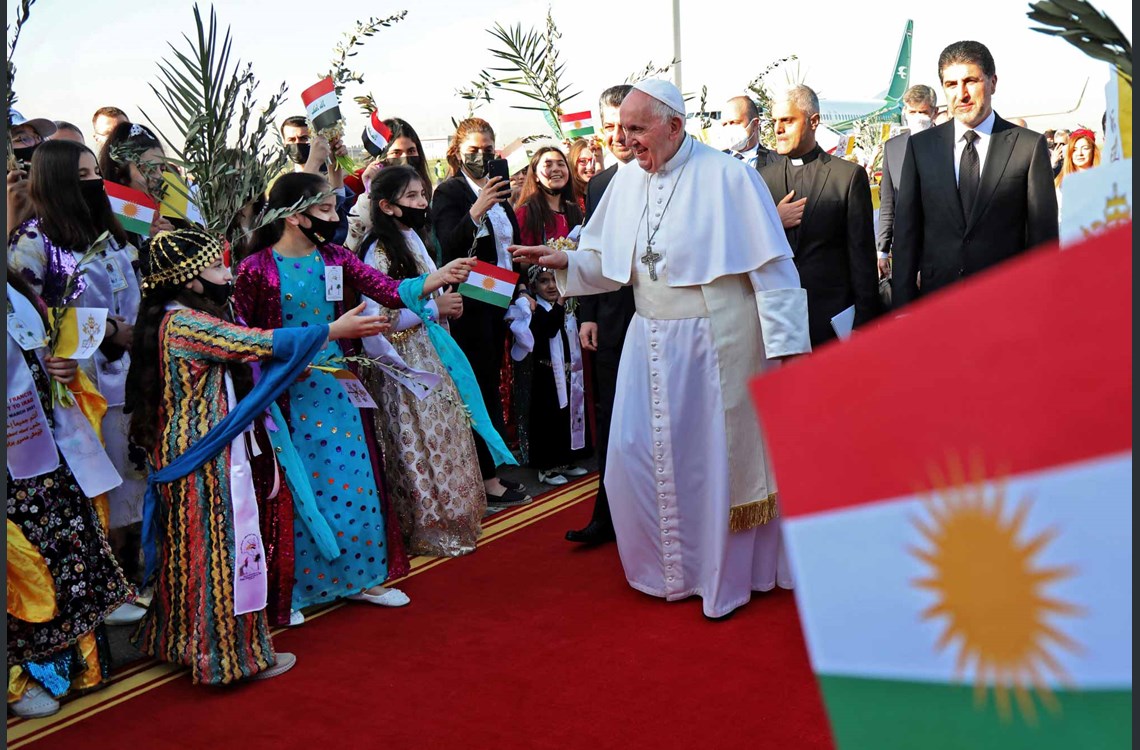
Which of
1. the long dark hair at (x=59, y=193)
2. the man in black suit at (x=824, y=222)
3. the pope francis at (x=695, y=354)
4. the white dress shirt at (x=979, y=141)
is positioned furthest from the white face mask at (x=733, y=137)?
the long dark hair at (x=59, y=193)

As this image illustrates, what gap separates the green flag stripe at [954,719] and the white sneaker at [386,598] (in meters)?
3.70

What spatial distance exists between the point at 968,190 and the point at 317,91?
2.95 metres

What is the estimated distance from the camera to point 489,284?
4.84 m

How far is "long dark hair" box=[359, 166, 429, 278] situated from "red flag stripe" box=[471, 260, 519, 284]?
0.57 meters

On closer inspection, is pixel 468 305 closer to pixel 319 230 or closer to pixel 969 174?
pixel 319 230

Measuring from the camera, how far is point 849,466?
1.06 meters

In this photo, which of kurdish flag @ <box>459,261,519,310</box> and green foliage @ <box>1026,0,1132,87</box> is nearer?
green foliage @ <box>1026,0,1132,87</box>

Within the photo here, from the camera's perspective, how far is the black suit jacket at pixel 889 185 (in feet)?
23.3

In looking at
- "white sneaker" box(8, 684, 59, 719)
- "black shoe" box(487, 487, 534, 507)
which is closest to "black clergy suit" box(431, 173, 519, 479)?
"black shoe" box(487, 487, 534, 507)

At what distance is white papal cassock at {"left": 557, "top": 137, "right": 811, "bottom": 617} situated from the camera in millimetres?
4340

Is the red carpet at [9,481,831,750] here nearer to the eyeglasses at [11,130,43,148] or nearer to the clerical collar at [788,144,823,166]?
the clerical collar at [788,144,823,166]

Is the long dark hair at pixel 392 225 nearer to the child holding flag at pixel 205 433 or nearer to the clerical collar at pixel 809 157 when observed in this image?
the child holding flag at pixel 205 433

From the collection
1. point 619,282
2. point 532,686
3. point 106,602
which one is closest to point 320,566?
point 106,602

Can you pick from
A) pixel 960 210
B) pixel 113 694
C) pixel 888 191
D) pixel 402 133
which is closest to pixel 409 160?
pixel 402 133
